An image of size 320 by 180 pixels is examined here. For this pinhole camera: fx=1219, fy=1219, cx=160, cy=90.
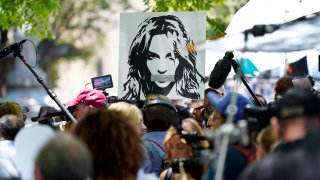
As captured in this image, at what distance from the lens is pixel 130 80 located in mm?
12688

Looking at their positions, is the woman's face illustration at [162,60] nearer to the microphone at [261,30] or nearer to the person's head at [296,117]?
the microphone at [261,30]

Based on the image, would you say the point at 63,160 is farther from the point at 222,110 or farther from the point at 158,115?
the point at 158,115

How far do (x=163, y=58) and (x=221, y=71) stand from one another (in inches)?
54.8

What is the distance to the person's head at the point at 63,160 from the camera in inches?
234

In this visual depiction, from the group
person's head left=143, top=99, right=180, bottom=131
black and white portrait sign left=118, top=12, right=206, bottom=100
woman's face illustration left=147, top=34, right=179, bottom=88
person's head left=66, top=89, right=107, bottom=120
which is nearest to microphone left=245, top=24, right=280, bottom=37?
person's head left=143, top=99, right=180, bottom=131

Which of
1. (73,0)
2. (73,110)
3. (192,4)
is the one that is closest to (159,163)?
(73,110)

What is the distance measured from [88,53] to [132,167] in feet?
196

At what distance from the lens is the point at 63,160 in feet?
19.5

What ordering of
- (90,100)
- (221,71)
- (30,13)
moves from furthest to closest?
(30,13) < (90,100) < (221,71)

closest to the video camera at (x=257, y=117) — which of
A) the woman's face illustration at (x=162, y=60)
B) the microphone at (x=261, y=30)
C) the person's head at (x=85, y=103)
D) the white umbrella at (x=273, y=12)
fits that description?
the microphone at (x=261, y=30)

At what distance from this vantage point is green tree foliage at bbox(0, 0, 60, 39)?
20.2 m

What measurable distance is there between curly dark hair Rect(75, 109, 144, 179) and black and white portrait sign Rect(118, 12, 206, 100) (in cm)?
521

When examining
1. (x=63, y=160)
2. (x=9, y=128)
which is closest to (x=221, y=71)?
(x=9, y=128)

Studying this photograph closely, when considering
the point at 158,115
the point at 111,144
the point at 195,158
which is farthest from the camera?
the point at 158,115
